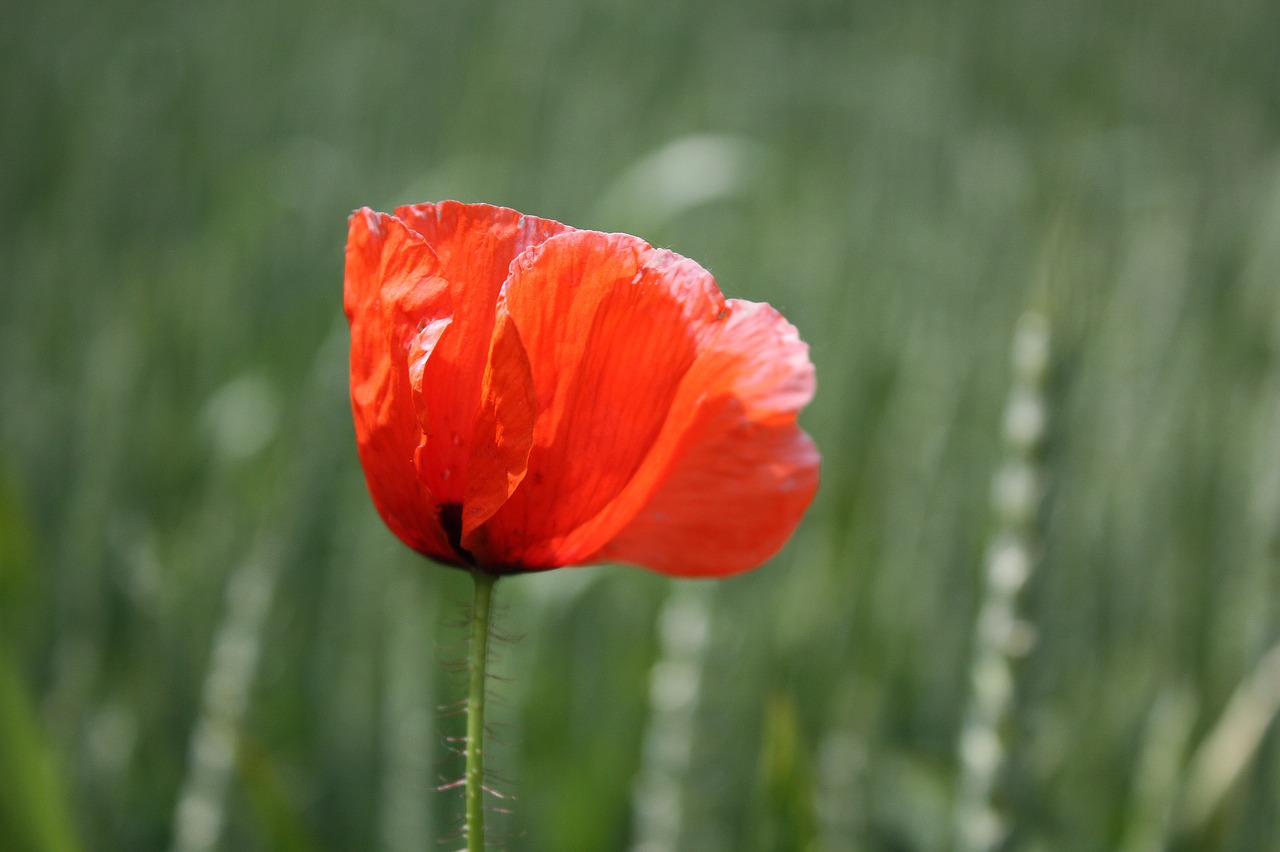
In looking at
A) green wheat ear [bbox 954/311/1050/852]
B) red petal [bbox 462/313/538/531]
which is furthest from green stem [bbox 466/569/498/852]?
green wheat ear [bbox 954/311/1050/852]

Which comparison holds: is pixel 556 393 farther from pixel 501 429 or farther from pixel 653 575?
pixel 653 575

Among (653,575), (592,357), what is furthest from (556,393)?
(653,575)

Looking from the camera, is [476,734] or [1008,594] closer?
[476,734]

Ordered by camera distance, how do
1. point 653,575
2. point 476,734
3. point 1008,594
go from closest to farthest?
point 476,734 < point 1008,594 < point 653,575

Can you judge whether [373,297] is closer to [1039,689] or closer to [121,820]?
[1039,689]

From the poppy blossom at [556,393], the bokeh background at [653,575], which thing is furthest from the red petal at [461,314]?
the bokeh background at [653,575]

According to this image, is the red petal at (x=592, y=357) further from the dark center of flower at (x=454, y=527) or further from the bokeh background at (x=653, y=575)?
the bokeh background at (x=653, y=575)

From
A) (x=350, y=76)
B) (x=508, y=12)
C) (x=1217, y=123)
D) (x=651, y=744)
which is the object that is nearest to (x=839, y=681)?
(x=651, y=744)
